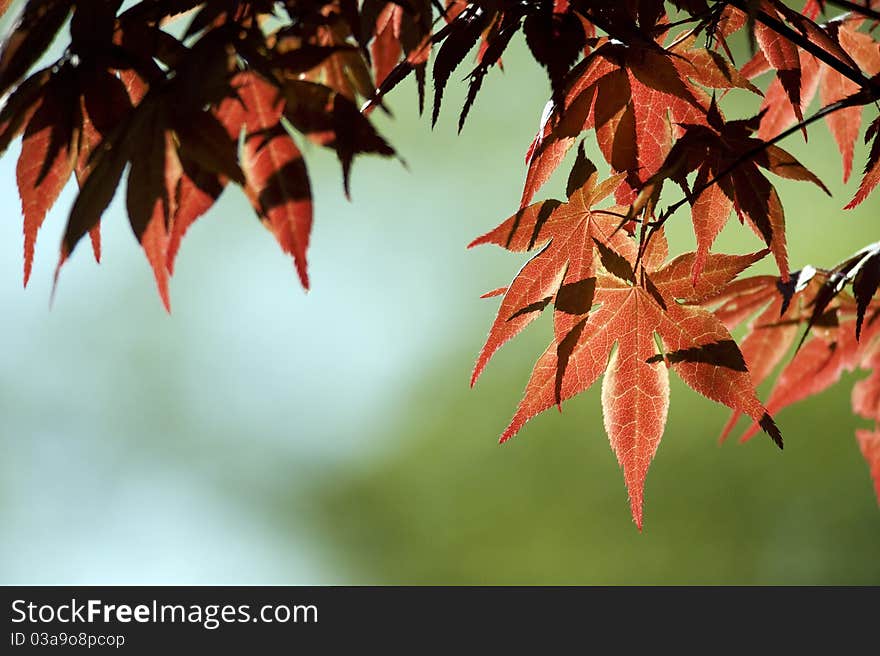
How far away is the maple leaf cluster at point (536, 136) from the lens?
57 centimetres

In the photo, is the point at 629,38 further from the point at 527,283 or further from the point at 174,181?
the point at 174,181

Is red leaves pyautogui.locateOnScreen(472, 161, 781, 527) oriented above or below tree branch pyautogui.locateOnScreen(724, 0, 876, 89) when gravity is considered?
below

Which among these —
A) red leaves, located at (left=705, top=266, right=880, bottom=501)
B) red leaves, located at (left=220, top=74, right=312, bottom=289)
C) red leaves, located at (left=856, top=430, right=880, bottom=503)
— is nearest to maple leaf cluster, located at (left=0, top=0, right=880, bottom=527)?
red leaves, located at (left=220, top=74, right=312, bottom=289)

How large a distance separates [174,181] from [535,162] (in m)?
0.32

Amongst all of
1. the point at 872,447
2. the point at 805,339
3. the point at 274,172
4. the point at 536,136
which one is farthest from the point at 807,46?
the point at 872,447

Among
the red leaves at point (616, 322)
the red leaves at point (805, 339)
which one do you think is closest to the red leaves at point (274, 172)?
the red leaves at point (616, 322)

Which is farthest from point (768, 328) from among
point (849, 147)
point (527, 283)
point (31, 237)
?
point (31, 237)

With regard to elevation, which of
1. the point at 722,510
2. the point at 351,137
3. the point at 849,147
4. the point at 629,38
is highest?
→ the point at 722,510

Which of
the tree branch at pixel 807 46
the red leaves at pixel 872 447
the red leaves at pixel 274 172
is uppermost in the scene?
the tree branch at pixel 807 46

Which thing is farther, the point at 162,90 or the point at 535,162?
the point at 535,162

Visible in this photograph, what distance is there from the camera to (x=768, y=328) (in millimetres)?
1148

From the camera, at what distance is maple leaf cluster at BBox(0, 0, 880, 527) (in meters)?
0.57

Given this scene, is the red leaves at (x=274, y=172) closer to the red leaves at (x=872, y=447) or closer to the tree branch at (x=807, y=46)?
the tree branch at (x=807, y=46)

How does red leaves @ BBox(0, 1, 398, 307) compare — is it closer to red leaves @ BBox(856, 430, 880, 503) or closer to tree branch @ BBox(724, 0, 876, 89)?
tree branch @ BBox(724, 0, 876, 89)
